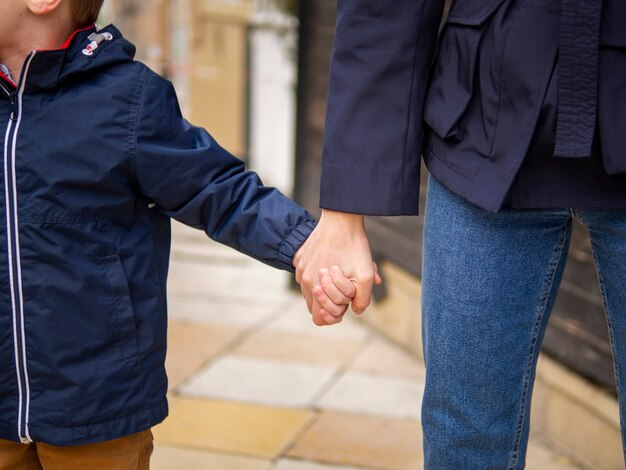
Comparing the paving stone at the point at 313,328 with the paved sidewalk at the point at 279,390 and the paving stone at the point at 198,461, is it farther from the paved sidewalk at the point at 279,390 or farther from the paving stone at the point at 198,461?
the paving stone at the point at 198,461

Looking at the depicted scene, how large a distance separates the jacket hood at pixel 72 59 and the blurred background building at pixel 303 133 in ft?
5.50

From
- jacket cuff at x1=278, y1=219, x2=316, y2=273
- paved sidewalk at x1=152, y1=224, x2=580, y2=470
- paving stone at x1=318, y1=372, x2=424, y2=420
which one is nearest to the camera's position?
jacket cuff at x1=278, y1=219, x2=316, y2=273

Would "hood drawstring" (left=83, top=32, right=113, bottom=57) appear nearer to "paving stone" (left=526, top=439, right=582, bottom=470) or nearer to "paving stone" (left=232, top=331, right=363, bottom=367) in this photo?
"paving stone" (left=526, top=439, right=582, bottom=470)

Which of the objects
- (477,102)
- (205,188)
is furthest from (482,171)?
(205,188)

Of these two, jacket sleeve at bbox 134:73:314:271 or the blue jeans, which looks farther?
jacket sleeve at bbox 134:73:314:271

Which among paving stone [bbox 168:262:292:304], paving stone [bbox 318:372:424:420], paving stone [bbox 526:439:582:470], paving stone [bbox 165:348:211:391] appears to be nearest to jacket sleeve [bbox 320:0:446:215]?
paving stone [bbox 526:439:582:470]

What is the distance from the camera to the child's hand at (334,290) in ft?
6.03

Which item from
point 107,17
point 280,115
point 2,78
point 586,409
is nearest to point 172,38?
point 107,17

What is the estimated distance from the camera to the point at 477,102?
1.63m

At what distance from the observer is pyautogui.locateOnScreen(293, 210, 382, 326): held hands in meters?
1.80

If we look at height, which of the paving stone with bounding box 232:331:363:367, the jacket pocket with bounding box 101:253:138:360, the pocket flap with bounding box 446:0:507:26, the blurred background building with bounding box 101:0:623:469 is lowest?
the paving stone with bounding box 232:331:363:367

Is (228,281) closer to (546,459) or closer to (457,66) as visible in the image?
(546,459)

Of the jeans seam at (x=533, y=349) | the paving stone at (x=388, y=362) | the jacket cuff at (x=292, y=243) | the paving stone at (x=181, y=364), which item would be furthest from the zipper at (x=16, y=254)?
the paving stone at (x=388, y=362)

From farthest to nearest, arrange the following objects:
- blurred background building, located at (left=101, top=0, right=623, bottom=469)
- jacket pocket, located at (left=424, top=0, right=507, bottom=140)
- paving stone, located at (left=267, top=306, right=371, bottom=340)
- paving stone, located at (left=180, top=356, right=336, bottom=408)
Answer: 1. paving stone, located at (left=267, top=306, right=371, bottom=340)
2. paving stone, located at (left=180, top=356, right=336, bottom=408)
3. blurred background building, located at (left=101, top=0, right=623, bottom=469)
4. jacket pocket, located at (left=424, top=0, right=507, bottom=140)
